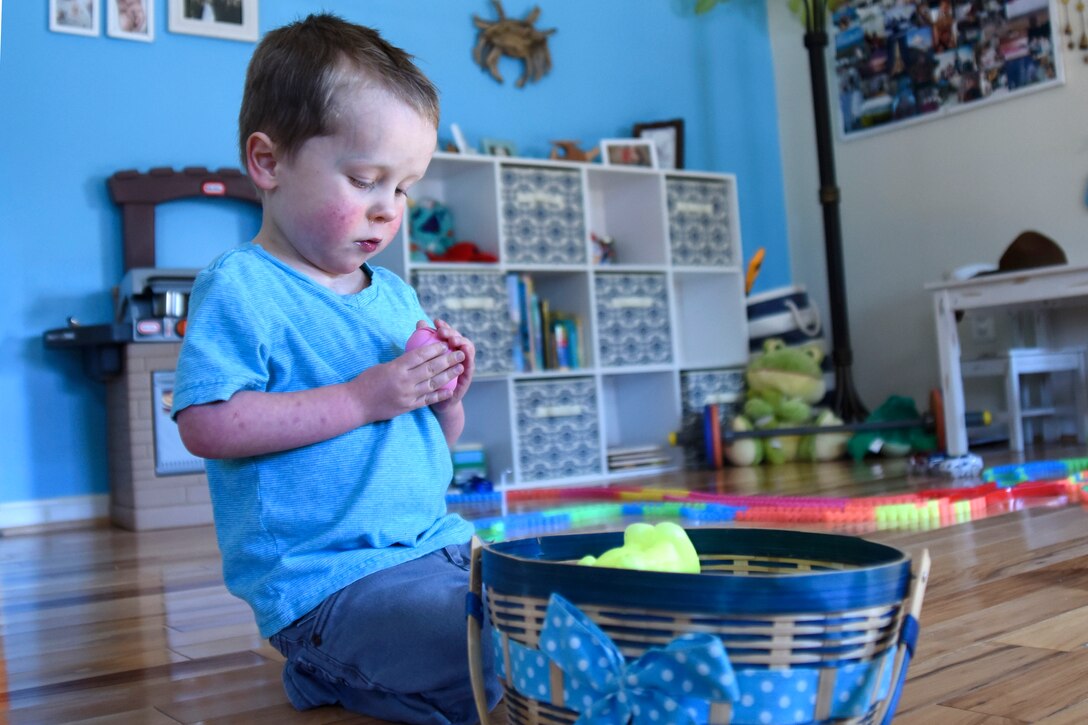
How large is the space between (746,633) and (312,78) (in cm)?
63

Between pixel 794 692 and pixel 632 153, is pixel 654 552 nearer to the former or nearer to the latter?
pixel 794 692

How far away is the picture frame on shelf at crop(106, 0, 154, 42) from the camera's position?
10.1 feet

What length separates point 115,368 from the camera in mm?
2854

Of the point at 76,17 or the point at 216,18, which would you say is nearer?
the point at 76,17

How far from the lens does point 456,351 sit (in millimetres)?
974

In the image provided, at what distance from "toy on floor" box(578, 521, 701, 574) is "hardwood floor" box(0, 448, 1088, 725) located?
0.77ft

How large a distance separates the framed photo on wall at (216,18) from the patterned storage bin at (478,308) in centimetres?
96

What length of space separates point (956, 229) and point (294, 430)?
3.36 metres

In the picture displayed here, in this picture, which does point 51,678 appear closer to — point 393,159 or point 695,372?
point 393,159

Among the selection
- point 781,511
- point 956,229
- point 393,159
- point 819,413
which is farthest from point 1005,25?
point 393,159

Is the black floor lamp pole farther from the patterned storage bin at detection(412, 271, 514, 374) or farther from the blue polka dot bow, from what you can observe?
the blue polka dot bow

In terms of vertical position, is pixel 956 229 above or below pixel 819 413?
above

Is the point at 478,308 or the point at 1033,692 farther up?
the point at 478,308

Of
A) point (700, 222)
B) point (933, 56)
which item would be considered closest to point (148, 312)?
point (700, 222)
